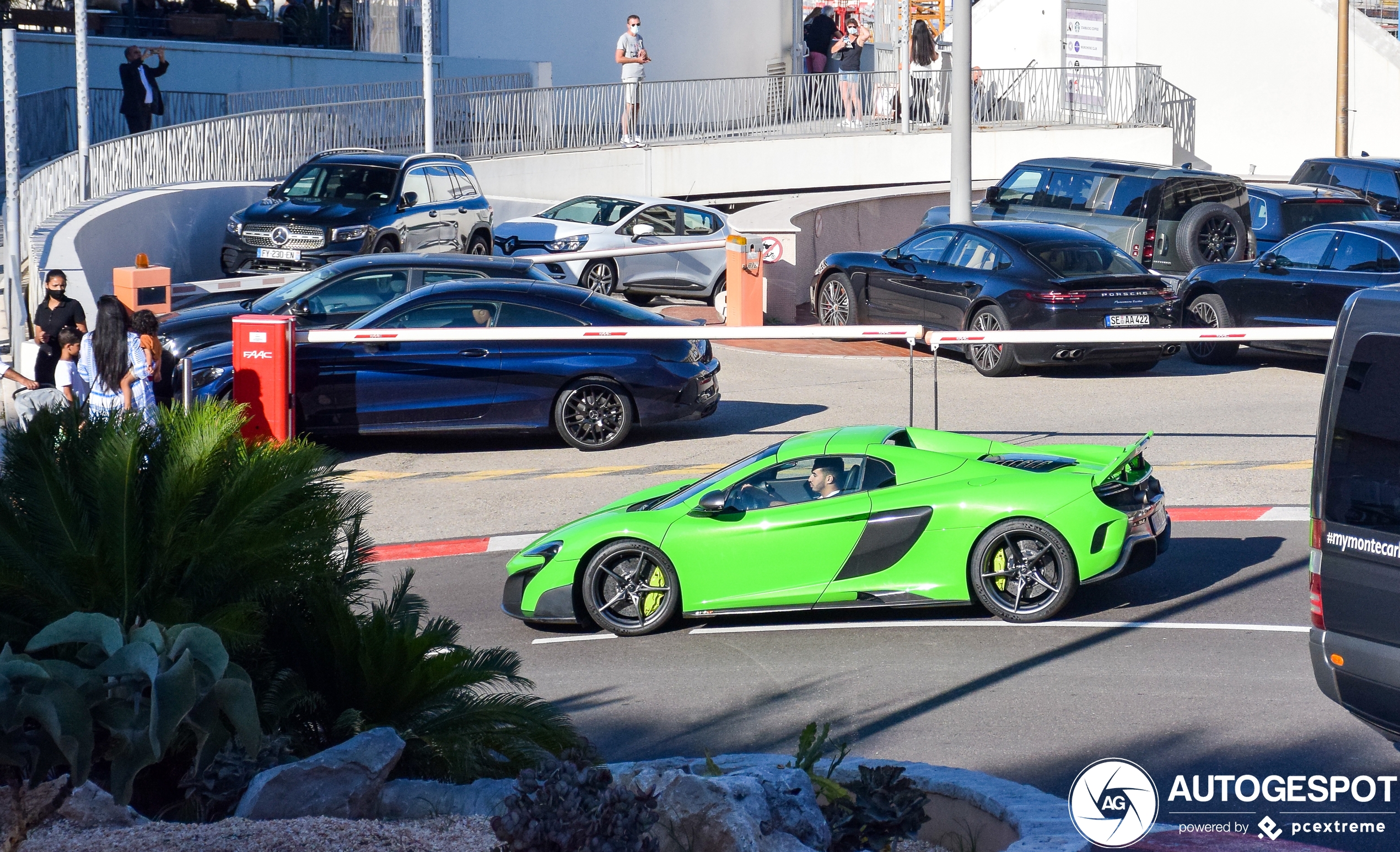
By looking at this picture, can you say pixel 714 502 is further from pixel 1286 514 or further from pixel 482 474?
pixel 1286 514

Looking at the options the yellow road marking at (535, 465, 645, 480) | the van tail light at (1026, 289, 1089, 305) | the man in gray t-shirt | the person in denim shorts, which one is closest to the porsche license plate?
the van tail light at (1026, 289, 1089, 305)

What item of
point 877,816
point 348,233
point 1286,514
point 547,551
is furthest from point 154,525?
point 348,233

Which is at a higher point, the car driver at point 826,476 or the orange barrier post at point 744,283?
the orange barrier post at point 744,283

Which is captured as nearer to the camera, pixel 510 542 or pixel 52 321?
pixel 510 542

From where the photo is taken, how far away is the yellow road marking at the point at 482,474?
13703 mm

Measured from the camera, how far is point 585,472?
45.3 ft

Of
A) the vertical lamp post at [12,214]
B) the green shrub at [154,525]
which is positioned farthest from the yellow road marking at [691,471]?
the green shrub at [154,525]

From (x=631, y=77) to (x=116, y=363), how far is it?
20.6 m

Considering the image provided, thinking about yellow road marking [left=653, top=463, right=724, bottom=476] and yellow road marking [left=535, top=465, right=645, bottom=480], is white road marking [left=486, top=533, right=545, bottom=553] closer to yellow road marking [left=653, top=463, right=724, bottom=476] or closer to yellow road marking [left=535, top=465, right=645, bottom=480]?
yellow road marking [left=535, top=465, right=645, bottom=480]

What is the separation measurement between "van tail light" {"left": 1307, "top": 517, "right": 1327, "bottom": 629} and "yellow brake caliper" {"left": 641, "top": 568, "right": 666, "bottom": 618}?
4122mm

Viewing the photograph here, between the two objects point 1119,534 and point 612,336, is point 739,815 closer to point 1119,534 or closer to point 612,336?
point 1119,534

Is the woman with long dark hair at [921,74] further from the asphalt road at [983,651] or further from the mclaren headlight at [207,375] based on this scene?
the mclaren headlight at [207,375]

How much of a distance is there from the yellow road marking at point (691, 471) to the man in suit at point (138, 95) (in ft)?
55.0

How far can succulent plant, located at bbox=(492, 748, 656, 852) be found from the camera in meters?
4.07
